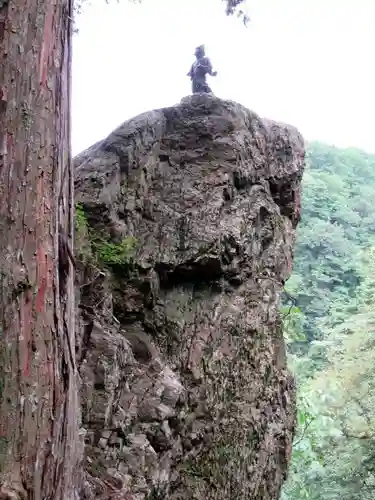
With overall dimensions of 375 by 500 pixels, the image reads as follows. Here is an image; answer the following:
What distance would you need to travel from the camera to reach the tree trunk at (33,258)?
156 cm

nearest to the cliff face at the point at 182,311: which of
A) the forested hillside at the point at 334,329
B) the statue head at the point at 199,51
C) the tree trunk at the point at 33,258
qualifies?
the statue head at the point at 199,51

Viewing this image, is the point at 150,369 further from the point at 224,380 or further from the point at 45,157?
the point at 45,157

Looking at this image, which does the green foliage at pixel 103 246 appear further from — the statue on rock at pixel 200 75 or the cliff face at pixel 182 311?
the statue on rock at pixel 200 75

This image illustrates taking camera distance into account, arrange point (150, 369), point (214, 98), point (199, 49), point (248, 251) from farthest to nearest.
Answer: point (199, 49) → point (214, 98) → point (248, 251) → point (150, 369)

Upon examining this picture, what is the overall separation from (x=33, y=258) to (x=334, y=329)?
55.6 feet

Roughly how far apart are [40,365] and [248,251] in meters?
2.66

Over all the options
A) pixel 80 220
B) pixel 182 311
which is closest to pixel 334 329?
pixel 182 311

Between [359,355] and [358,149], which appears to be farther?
[358,149]

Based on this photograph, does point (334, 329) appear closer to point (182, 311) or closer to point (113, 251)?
point (182, 311)

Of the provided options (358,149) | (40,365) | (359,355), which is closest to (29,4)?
(40,365)

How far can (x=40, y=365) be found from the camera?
1.64 meters

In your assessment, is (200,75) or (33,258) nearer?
(33,258)

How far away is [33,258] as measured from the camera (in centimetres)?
164

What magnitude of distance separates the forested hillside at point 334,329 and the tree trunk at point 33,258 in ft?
12.6
